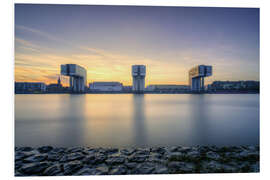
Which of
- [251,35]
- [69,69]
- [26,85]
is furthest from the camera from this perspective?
[26,85]

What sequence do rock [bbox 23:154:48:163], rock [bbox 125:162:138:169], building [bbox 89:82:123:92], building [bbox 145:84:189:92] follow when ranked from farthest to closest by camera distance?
1. building [bbox 145:84:189:92]
2. building [bbox 89:82:123:92]
3. rock [bbox 23:154:48:163]
4. rock [bbox 125:162:138:169]

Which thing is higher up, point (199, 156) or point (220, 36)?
point (220, 36)

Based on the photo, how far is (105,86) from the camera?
3322 inches

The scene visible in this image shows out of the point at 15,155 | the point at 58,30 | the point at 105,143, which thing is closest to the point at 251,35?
the point at 105,143

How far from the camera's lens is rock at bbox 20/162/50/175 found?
222 cm

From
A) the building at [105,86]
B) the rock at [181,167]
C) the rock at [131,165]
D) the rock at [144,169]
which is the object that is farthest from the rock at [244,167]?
the building at [105,86]

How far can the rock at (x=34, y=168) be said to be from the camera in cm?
222

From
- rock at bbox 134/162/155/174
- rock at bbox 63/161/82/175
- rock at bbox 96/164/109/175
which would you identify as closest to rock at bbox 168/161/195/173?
rock at bbox 134/162/155/174

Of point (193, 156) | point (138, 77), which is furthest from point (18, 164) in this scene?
point (138, 77)

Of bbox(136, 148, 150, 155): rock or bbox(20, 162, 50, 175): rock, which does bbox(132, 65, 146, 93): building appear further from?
bbox(20, 162, 50, 175): rock
